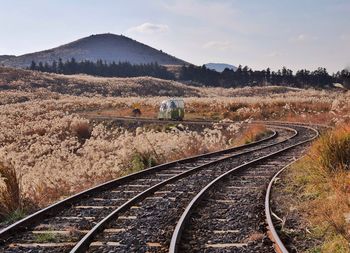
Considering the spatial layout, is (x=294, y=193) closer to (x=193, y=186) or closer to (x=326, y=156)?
(x=326, y=156)

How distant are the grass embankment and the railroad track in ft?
7.85

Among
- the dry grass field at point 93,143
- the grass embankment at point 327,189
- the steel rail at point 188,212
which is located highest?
the grass embankment at point 327,189

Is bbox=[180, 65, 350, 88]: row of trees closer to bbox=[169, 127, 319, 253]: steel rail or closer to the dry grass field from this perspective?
the dry grass field

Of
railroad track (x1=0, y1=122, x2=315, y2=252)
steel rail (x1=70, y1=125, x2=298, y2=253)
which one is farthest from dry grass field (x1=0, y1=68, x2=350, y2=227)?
steel rail (x1=70, y1=125, x2=298, y2=253)

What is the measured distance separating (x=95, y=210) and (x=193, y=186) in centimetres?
341

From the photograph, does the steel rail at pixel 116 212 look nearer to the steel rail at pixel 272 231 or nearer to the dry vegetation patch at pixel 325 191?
the steel rail at pixel 272 231

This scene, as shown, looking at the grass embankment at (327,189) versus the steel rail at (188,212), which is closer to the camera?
the steel rail at (188,212)

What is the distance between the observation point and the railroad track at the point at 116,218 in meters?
7.82

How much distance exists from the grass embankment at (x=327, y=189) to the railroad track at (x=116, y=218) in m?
2.39

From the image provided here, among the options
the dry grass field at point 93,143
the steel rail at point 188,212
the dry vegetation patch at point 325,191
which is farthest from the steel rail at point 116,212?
the dry vegetation patch at point 325,191

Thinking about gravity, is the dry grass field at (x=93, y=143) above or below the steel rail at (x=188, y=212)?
below

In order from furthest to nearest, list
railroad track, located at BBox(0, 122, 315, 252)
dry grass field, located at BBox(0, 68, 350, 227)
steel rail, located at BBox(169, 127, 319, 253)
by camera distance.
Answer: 1. dry grass field, located at BBox(0, 68, 350, 227)
2. railroad track, located at BBox(0, 122, 315, 252)
3. steel rail, located at BBox(169, 127, 319, 253)

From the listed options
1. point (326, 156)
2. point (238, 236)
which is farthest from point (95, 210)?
point (326, 156)

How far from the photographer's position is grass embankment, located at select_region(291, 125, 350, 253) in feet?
25.7
